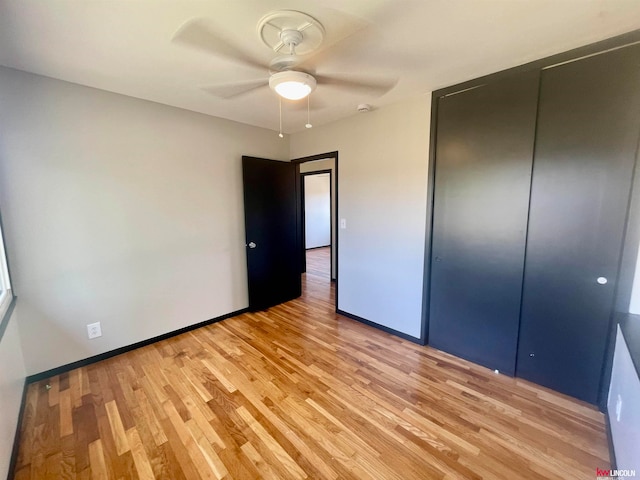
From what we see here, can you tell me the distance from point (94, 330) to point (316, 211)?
6.12m

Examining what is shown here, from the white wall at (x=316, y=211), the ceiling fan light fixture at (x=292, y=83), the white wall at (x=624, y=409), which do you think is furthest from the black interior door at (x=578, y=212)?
the white wall at (x=316, y=211)

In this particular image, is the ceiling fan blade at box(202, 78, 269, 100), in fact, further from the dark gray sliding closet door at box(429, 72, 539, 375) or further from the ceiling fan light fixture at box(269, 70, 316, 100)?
the dark gray sliding closet door at box(429, 72, 539, 375)

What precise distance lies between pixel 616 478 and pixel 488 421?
0.55 m

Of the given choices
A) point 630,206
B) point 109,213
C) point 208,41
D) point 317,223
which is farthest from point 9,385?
point 317,223

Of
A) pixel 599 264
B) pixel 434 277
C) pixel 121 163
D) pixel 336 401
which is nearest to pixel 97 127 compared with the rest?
pixel 121 163

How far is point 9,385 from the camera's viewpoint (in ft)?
5.18

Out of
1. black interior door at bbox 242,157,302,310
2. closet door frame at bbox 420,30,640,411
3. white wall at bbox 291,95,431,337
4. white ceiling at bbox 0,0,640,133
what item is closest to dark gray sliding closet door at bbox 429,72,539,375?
closet door frame at bbox 420,30,640,411

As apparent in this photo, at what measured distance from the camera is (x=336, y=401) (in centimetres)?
189

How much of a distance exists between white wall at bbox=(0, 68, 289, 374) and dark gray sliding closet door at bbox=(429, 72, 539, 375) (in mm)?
2301

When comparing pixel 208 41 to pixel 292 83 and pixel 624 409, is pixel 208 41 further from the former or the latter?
pixel 624 409

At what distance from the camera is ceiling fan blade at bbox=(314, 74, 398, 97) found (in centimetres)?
204

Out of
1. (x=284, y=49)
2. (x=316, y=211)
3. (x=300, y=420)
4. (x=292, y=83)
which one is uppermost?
(x=284, y=49)

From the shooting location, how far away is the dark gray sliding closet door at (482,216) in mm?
1979

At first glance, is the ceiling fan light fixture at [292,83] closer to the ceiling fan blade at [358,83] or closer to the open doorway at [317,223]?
the ceiling fan blade at [358,83]
